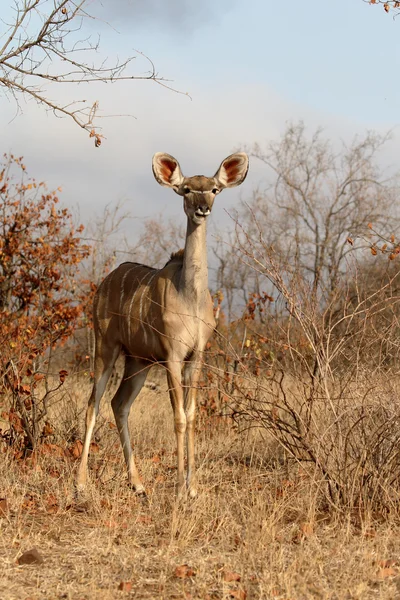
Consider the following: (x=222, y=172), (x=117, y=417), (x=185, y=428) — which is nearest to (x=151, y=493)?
(x=185, y=428)

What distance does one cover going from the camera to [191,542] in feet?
15.8

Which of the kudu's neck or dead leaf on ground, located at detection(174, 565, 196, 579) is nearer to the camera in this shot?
dead leaf on ground, located at detection(174, 565, 196, 579)

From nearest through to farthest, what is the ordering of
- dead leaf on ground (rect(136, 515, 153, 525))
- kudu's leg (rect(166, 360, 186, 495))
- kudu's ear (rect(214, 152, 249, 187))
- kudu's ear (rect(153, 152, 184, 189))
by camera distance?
dead leaf on ground (rect(136, 515, 153, 525))
kudu's leg (rect(166, 360, 186, 495))
kudu's ear (rect(153, 152, 184, 189))
kudu's ear (rect(214, 152, 249, 187))

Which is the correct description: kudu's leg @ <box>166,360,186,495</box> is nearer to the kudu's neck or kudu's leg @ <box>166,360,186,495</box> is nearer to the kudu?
the kudu

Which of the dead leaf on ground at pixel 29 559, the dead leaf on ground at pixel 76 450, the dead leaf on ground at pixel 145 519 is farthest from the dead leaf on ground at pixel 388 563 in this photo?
the dead leaf on ground at pixel 76 450

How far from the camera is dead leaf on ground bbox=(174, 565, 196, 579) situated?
423cm

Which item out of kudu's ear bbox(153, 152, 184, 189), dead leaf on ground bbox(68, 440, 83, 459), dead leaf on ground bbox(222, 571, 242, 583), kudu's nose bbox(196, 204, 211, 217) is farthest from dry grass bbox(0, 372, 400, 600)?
kudu's ear bbox(153, 152, 184, 189)

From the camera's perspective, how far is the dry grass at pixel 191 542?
4109 mm

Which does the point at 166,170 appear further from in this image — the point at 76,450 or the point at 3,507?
the point at 3,507

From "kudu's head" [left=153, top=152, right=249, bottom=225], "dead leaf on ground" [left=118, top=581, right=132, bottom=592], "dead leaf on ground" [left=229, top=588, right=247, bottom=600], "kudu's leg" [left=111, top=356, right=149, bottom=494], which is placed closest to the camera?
"dead leaf on ground" [left=229, top=588, right=247, bottom=600]

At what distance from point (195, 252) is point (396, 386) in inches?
74.0

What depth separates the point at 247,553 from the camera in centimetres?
450

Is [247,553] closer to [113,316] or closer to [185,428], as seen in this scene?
[185,428]

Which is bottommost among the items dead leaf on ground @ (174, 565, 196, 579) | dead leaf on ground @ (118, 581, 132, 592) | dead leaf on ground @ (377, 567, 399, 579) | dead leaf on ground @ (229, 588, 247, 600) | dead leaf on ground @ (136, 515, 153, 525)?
dead leaf on ground @ (229, 588, 247, 600)
